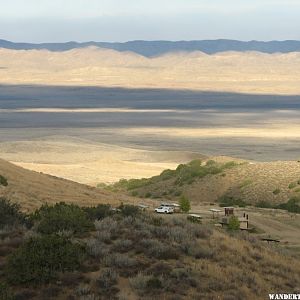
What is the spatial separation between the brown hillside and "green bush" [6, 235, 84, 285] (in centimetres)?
880


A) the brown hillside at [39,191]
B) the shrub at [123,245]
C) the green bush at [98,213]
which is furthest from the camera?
the brown hillside at [39,191]

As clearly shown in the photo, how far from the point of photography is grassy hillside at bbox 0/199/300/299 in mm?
10266

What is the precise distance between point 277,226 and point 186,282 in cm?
1306

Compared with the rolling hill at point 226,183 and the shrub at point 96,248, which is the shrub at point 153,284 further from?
the rolling hill at point 226,183

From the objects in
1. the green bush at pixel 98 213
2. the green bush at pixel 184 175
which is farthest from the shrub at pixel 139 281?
the green bush at pixel 184 175

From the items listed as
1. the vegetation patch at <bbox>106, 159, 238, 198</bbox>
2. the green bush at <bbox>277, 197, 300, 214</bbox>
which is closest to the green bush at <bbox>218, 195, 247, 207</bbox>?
the green bush at <bbox>277, 197, 300, 214</bbox>

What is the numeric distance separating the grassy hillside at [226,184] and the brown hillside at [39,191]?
825 centimetres

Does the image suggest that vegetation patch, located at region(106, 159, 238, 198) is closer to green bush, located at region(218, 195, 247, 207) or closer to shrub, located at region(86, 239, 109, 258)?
green bush, located at region(218, 195, 247, 207)

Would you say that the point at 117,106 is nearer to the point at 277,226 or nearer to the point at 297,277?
the point at 277,226

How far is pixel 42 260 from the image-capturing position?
10547 mm

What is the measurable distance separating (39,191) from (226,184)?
15455 mm

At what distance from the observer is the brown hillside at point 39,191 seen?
2173 cm

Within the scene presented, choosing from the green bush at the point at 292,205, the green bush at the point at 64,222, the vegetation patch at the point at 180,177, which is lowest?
the vegetation patch at the point at 180,177

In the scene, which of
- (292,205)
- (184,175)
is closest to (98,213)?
(292,205)
